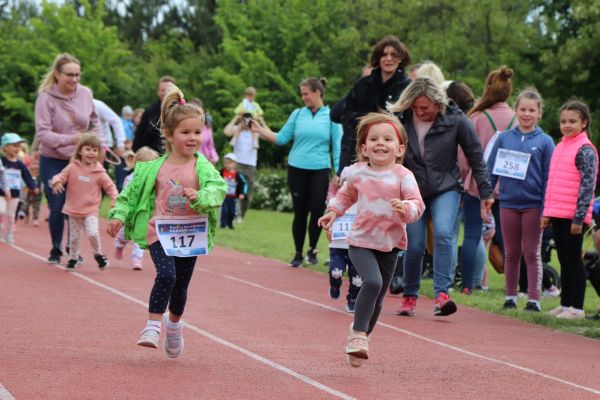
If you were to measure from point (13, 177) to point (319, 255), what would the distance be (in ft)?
15.8

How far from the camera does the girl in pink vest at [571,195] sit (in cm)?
1098

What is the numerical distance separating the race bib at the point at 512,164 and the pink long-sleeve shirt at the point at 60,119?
4.56m

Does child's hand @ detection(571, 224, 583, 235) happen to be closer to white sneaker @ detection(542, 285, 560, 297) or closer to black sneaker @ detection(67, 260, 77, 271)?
white sneaker @ detection(542, 285, 560, 297)

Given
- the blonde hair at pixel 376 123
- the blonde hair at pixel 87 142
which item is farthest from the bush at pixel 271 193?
the blonde hair at pixel 376 123

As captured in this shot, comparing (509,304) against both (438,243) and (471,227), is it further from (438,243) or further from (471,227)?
(438,243)

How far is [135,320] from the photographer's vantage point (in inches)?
368

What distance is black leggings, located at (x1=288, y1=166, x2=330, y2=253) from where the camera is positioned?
14.8 m

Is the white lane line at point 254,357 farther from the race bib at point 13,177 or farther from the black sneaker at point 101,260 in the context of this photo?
the race bib at point 13,177

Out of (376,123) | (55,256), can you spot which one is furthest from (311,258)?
(376,123)

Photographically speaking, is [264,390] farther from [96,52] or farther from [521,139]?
[96,52]

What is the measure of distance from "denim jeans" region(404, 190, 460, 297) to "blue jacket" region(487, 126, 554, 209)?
127 cm

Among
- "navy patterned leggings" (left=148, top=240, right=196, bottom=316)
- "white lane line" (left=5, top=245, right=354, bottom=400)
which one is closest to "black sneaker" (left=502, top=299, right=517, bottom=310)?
"white lane line" (left=5, top=245, right=354, bottom=400)

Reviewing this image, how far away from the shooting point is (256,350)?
8.22m

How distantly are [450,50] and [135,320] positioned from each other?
91.1ft
